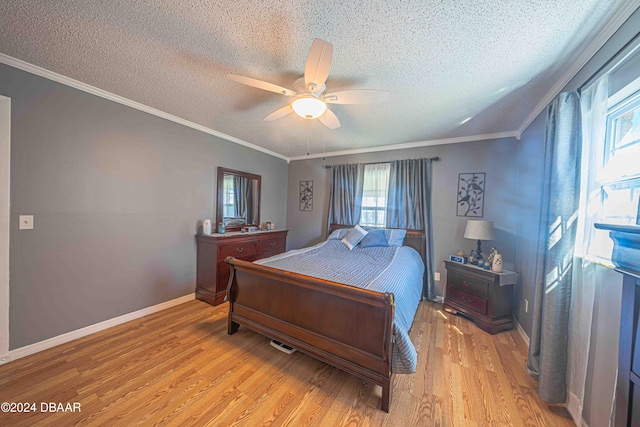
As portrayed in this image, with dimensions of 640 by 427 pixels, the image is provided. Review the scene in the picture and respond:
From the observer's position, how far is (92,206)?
2.25 m

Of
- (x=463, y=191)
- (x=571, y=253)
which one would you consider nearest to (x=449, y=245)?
(x=463, y=191)

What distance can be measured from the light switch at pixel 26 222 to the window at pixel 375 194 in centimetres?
382

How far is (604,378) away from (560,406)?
0.55 m

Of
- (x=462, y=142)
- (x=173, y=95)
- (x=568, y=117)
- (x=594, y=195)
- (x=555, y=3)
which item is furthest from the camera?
(x=462, y=142)

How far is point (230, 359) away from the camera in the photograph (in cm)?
194

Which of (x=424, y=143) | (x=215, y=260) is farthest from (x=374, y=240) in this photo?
(x=215, y=260)

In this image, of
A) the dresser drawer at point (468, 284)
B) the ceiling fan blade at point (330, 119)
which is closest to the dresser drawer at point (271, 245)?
the ceiling fan blade at point (330, 119)

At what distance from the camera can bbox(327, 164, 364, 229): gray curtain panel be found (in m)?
3.96

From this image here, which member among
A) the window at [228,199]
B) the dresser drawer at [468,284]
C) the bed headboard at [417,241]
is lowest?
the dresser drawer at [468,284]

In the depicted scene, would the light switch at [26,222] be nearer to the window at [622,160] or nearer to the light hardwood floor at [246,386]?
the light hardwood floor at [246,386]

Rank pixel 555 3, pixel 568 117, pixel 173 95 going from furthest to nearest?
pixel 173 95 < pixel 568 117 < pixel 555 3

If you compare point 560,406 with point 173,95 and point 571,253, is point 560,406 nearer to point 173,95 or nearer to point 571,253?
point 571,253

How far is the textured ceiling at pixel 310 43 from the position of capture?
1270 mm

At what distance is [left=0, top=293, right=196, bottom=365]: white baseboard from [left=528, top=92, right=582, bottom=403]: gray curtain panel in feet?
12.2
